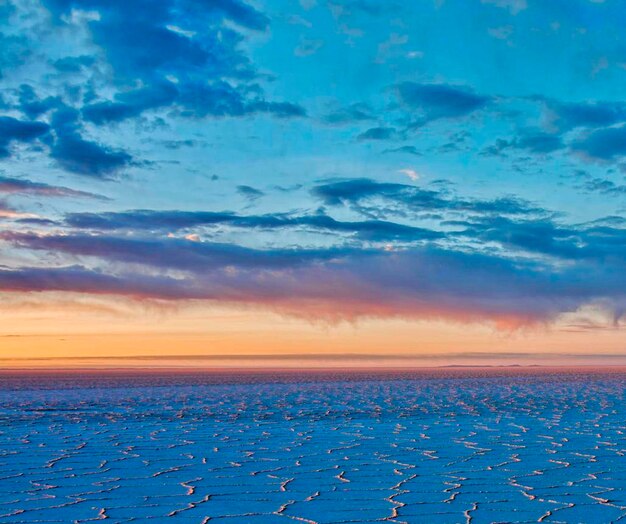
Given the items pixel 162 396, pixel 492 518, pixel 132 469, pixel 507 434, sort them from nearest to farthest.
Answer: pixel 492 518
pixel 132 469
pixel 507 434
pixel 162 396

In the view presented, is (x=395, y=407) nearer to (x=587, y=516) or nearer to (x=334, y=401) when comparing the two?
(x=334, y=401)

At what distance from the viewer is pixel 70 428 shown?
10.4 metres

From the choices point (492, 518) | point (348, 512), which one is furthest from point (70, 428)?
point (492, 518)

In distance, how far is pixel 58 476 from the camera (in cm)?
638

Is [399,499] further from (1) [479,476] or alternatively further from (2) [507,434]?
(2) [507,434]

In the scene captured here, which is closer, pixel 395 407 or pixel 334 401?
pixel 395 407

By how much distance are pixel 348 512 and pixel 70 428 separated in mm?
6466

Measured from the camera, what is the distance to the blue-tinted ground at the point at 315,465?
5086 millimetres

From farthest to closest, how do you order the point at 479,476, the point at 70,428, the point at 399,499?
the point at 70,428
the point at 479,476
the point at 399,499

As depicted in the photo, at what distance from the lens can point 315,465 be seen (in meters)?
7.01

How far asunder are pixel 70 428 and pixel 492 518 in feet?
23.5

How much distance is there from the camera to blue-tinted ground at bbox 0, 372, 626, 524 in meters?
5.09

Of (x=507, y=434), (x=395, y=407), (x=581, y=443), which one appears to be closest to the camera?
(x=581, y=443)

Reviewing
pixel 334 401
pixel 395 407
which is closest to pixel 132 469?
pixel 395 407
